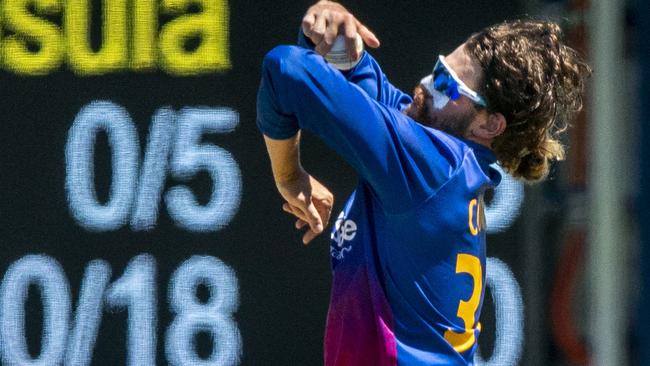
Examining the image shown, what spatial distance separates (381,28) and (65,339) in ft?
3.91

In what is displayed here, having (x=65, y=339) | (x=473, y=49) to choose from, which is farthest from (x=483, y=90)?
(x=65, y=339)

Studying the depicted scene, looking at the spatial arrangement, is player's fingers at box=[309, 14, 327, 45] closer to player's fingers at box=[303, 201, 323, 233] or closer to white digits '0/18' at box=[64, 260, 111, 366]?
player's fingers at box=[303, 201, 323, 233]

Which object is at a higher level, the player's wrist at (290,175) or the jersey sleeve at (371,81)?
the jersey sleeve at (371,81)

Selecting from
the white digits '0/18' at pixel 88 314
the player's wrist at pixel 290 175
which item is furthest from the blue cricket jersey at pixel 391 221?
the white digits '0/18' at pixel 88 314

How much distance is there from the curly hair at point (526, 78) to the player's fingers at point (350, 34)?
7.5 inches

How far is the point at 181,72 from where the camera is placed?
11.9ft

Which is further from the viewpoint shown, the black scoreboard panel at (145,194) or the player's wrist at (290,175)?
the black scoreboard panel at (145,194)

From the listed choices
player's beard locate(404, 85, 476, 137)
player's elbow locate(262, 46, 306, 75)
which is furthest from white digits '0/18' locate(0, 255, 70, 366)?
player's elbow locate(262, 46, 306, 75)

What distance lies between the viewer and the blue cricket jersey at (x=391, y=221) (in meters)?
1.97

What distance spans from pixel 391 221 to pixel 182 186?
5.34 ft

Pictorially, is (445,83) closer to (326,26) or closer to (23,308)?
(326,26)

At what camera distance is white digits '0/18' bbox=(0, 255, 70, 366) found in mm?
3582

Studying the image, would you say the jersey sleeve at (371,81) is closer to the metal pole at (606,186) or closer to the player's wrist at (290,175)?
the player's wrist at (290,175)

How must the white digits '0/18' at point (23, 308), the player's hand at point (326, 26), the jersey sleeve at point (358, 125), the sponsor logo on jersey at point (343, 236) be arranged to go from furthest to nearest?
the white digits '0/18' at point (23, 308), the sponsor logo on jersey at point (343, 236), the player's hand at point (326, 26), the jersey sleeve at point (358, 125)
